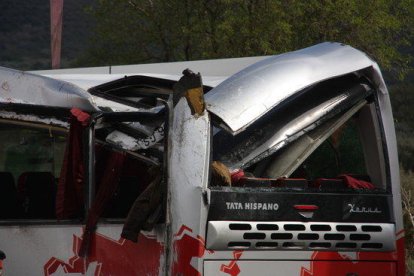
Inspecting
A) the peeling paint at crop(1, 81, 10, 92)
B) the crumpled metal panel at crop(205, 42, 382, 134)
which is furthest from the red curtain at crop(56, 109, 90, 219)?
the crumpled metal panel at crop(205, 42, 382, 134)

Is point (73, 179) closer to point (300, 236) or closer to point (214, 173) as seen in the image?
point (214, 173)

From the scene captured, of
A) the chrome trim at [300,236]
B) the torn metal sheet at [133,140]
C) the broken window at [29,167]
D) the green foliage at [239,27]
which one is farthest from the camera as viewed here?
the green foliage at [239,27]

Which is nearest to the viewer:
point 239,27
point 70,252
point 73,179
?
point 70,252

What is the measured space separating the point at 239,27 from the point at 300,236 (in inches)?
756

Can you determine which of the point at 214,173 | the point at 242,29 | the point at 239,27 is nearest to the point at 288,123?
the point at 214,173

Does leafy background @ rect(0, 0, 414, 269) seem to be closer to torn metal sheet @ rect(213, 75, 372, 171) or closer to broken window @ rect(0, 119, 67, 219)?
broken window @ rect(0, 119, 67, 219)

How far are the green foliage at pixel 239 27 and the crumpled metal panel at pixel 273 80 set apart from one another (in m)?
17.1

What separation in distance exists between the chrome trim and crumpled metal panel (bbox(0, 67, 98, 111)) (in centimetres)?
139

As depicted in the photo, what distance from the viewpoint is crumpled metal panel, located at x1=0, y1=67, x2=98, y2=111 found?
24.1ft

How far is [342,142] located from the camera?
302 inches

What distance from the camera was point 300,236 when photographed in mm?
6738

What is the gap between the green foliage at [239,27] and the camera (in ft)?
83.7

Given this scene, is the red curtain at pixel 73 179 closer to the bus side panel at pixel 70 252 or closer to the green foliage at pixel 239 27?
the bus side panel at pixel 70 252

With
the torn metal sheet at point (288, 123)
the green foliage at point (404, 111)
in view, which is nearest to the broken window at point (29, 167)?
the torn metal sheet at point (288, 123)
